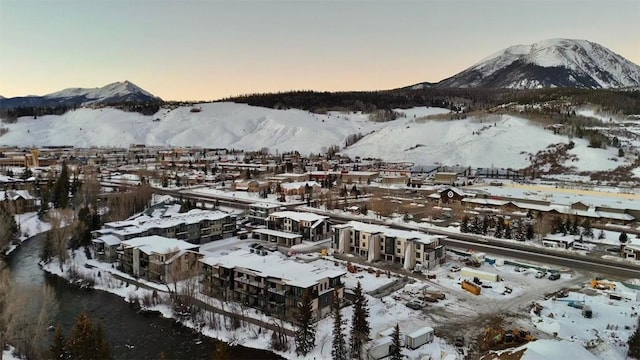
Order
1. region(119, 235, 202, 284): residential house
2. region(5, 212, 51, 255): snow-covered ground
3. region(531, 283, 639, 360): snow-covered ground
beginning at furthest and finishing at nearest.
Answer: region(5, 212, 51, 255): snow-covered ground < region(119, 235, 202, 284): residential house < region(531, 283, 639, 360): snow-covered ground

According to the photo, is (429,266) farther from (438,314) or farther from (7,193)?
(7,193)

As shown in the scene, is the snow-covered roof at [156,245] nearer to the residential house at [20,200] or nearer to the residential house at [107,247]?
the residential house at [107,247]

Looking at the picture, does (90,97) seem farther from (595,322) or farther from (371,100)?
(595,322)

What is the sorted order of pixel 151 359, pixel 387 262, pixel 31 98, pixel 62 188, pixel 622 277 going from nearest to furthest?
1. pixel 151 359
2. pixel 622 277
3. pixel 387 262
4. pixel 62 188
5. pixel 31 98

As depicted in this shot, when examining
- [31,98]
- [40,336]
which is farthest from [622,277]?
[31,98]

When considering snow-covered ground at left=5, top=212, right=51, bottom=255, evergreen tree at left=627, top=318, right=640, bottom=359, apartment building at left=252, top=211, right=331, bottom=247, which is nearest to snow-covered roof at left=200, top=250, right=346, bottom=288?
apartment building at left=252, top=211, right=331, bottom=247

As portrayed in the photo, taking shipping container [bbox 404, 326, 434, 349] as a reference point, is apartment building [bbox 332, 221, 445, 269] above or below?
above

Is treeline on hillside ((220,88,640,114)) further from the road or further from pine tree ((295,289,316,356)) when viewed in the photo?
pine tree ((295,289,316,356))

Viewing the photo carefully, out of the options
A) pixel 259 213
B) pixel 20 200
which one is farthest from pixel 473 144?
pixel 20 200
